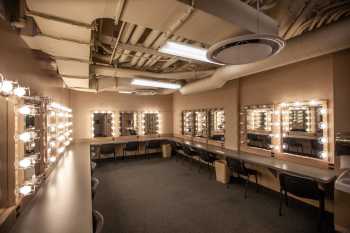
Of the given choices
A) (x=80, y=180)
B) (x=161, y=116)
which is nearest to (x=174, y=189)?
(x=80, y=180)

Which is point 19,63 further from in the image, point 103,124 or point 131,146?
point 103,124

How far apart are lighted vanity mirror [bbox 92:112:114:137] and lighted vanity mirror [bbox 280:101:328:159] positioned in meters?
5.23

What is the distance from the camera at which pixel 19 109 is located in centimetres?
152

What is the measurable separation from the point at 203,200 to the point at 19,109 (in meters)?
2.95

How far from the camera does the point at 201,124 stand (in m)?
5.57

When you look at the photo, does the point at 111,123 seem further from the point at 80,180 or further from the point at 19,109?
the point at 19,109

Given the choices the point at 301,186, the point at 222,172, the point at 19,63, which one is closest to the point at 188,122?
the point at 222,172

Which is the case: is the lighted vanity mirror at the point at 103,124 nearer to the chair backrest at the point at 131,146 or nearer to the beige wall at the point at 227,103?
the chair backrest at the point at 131,146

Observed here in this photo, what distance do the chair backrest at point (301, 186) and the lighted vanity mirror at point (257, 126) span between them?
1.16 meters

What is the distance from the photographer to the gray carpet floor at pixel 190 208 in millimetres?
2357

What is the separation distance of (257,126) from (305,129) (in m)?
0.93

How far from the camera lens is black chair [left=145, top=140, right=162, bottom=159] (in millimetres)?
6207

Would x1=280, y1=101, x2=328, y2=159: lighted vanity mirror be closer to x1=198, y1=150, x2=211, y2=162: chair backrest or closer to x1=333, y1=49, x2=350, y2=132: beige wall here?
x1=333, y1=49, x2=350, y2=132: beige wall

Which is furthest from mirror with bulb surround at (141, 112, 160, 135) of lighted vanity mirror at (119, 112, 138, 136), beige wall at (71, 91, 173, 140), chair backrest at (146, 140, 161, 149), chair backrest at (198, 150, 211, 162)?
chair backrest at (198, 150, 211, 162)
